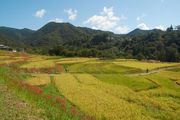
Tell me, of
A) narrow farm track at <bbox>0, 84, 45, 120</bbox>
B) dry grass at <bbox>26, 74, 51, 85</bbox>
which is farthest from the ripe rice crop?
dry grass at <bbox>26, 74, 51, 85</bbox>

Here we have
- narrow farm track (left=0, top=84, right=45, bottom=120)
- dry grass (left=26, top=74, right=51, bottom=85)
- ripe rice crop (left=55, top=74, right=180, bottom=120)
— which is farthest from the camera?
dry grass (left=26, top=74, right=51, bottom=85)

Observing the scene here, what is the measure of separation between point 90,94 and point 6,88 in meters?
8.47

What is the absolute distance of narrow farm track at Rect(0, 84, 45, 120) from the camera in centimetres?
1180

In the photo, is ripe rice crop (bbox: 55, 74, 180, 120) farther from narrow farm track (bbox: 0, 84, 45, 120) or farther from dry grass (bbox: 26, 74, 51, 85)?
dry grass (bbox: 26, 74, 51, 85)

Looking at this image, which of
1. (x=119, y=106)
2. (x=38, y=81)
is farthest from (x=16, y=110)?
(x=38, y=81)

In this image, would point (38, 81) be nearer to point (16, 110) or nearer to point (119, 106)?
point (119, 106)

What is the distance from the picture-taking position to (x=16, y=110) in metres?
12.9

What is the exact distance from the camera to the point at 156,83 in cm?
3628

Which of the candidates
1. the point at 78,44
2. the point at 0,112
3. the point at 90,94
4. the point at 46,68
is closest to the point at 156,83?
the point at 90,94

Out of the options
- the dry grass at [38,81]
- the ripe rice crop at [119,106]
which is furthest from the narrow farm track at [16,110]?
the dry grass at [38,81]

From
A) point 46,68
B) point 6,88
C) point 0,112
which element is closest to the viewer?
point 0,112

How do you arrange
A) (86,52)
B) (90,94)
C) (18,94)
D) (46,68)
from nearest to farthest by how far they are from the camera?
(18,94)
(90,94)
(46,68)
(86,52)

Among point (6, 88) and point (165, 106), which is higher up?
point (6, 88)

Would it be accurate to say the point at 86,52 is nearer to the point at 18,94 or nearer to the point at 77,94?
the point at 77,94
